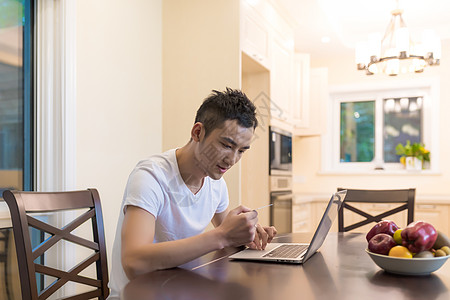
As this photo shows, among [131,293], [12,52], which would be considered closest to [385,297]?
[131,293]

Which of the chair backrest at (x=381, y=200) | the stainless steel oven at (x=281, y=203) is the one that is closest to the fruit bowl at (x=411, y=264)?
the chair backrest at (x=381, y=200)

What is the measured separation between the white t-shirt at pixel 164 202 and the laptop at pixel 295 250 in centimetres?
22

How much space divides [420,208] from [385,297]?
370 centimetres

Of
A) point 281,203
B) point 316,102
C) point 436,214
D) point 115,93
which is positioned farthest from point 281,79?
point 436,214

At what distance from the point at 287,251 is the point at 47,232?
2.60ft

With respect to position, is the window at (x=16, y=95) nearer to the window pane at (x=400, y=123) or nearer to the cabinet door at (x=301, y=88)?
the cabinet door at (x=301, y=88)

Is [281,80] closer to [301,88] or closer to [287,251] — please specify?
[301,88]

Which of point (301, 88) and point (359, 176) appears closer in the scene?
point (301, 88)

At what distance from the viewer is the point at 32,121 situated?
2205 mm

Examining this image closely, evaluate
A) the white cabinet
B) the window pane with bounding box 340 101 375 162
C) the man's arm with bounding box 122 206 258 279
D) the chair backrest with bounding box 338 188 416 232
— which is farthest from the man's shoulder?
the window pane with bounding box 340 101 375 162

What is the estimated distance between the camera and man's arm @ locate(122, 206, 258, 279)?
1093mm

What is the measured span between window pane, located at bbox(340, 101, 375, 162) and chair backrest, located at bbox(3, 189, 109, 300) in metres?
3.92

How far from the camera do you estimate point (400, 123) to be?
4.82 metres

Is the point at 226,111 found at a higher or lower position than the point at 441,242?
higher
